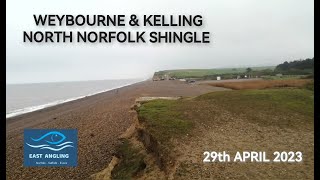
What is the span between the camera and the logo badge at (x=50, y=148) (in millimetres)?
11016

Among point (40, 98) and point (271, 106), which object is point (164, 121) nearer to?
point (271, 106)

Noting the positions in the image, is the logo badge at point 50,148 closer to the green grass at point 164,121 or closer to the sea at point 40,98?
the green grass at point 164,121

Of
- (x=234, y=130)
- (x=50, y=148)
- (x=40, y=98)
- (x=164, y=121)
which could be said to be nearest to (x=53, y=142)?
(x=50, y=148)

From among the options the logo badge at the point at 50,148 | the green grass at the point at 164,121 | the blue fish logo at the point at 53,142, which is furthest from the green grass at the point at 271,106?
the blue fish logo at the point at 53,142

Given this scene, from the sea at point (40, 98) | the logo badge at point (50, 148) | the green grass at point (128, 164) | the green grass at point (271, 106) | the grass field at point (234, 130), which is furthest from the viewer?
the sea at point (40, 98)

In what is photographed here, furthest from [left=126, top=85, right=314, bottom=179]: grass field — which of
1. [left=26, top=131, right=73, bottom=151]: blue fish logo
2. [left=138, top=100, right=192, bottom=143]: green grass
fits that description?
[left=26, top=131, right=73, bottom=151]: blue fish logo

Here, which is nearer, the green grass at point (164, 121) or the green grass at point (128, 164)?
the green grass at point (128, 164)

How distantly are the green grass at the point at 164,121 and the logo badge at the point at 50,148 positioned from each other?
258cm

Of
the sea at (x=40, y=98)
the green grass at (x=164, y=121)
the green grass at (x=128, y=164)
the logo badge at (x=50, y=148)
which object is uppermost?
the green grass at (x=164, y=121)

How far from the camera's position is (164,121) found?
1191 centimetres

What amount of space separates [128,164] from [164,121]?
6.21 ft

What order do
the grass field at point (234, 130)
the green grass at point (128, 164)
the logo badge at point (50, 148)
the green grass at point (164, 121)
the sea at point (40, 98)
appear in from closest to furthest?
the grass field at point (234, 130) → the green grass at point (128, 164) → the green grass at point (164, 121) → the logo badge at point (50, 148) → the sea at point (40, 98)

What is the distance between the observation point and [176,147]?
10.0 meters

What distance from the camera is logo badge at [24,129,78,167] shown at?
11016 mm
